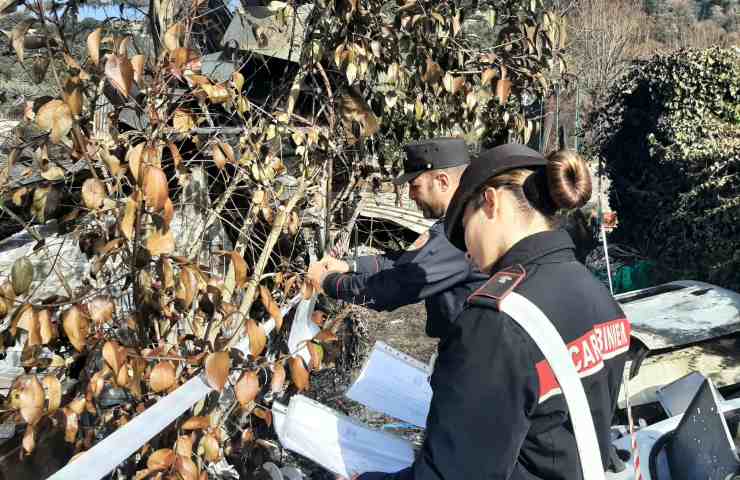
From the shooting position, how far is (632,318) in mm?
4758

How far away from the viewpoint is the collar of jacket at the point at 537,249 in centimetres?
153

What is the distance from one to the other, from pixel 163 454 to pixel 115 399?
59 cm

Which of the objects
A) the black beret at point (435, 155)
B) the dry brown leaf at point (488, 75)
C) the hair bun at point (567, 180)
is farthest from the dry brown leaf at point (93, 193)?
the dry brown leaf at point (488, 75)

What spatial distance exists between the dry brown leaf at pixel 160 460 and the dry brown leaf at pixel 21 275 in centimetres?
67

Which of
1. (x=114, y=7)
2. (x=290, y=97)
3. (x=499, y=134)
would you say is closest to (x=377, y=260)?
(x=290, y=97)

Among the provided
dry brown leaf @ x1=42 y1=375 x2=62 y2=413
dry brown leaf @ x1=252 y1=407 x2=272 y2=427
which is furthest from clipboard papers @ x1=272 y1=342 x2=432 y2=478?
dry brown leaf @ x1=42 y1=375 x2=62 y2=413

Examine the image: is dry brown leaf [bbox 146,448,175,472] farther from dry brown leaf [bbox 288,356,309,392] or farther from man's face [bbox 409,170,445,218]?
man's face [bbox 409,170,445,218]

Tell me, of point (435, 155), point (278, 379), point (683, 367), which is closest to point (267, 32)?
point (435, 155)

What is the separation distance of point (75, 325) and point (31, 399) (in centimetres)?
22

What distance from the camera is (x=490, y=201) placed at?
61.8 inches

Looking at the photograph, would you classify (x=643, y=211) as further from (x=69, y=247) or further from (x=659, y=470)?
(x=69, y=247)

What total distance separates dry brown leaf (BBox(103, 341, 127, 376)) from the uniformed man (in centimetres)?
108

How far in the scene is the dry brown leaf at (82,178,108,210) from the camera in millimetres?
1632

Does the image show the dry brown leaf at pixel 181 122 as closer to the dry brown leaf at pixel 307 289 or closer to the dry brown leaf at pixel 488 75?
the dry brown leaf at pixel 307 289
